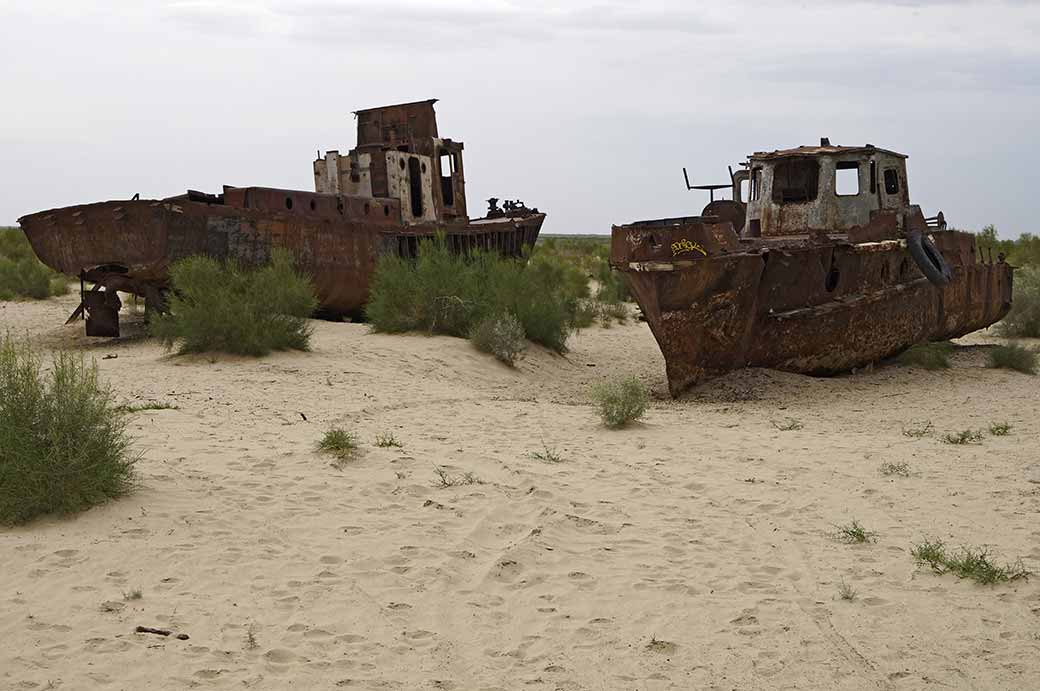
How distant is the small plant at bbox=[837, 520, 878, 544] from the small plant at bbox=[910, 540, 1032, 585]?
279 millimetres

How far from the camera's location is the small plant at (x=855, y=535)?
5.57 m

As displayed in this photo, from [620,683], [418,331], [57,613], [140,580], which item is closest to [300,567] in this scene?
[140,580]

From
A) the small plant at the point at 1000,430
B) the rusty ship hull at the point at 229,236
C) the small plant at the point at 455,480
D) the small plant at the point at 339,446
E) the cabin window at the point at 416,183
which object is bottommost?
the small plant at the point at 1000,430

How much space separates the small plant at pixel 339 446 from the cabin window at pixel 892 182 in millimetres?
8687

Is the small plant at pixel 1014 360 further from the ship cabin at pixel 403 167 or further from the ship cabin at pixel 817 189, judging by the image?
the ship cabin at pixel 403 167

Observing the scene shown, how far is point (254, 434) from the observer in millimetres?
7480

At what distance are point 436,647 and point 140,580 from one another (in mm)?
1441

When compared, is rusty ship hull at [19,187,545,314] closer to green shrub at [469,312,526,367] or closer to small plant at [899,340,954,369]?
green shrub at [469,312,526,367]

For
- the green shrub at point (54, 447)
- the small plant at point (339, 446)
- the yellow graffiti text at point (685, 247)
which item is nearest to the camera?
the green shrub at point (54, 447)

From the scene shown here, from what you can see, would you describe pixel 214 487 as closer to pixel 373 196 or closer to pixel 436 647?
pixel 436 647

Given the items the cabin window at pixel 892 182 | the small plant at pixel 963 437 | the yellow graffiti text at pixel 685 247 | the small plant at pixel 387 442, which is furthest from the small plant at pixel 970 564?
the cabin window at pixel 892 182

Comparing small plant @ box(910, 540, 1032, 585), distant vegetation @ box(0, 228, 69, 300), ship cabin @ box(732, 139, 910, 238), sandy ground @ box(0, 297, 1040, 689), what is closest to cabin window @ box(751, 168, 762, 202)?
ship cabin @ box(732, 139, 910, 238)

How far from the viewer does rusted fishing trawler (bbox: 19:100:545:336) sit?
12719mm

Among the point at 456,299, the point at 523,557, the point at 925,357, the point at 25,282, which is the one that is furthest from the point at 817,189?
the point at 25,282
